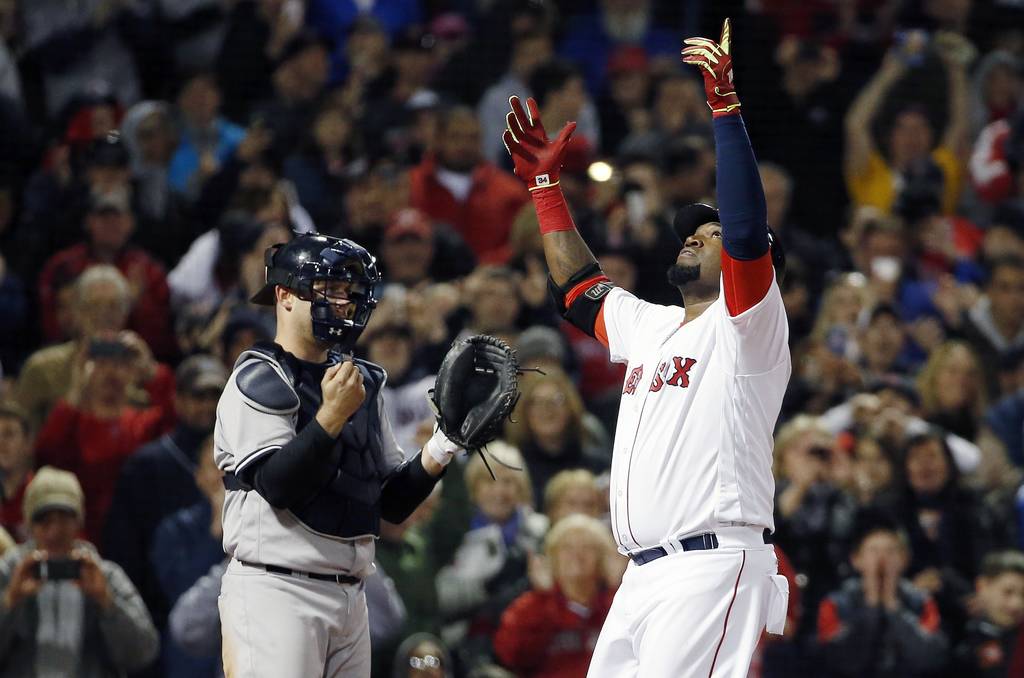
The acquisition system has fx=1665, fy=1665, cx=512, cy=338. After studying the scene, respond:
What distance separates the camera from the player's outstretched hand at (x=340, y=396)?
4.10 m

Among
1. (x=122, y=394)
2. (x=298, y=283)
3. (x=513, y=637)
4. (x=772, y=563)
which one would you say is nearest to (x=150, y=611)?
(x=122, y=394)

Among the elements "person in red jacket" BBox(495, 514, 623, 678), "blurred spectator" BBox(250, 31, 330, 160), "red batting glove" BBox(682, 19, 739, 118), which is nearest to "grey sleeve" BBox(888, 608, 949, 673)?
"person in red jacket" BBox(495, 514, 623, 678)

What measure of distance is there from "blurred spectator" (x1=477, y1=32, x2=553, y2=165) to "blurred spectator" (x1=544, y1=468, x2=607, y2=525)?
2.97m

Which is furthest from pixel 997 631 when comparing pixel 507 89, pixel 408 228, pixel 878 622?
pixel 507 89

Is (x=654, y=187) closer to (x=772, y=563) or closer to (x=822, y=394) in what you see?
(x=822, y=394)

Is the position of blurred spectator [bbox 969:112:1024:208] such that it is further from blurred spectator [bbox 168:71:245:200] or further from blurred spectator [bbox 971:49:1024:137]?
blurred spectator [bbox 168:71:245:200]

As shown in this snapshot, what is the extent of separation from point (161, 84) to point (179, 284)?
1.73m

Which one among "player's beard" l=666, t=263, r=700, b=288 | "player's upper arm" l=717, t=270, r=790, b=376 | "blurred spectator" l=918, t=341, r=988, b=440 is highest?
"player's beard" l=666, t=263, r=700, b=288

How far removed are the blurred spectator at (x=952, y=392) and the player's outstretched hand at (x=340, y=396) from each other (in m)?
4.73

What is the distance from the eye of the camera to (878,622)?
23.2 ft

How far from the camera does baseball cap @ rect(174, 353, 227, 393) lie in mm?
6809

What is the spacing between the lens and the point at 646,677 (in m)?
4.07

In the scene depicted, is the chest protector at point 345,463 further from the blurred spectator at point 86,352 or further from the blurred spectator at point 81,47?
→ the blurred spectator at point 81,47

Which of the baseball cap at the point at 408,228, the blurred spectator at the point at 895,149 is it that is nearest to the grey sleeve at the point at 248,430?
the baseball cap at the point at 408,228
